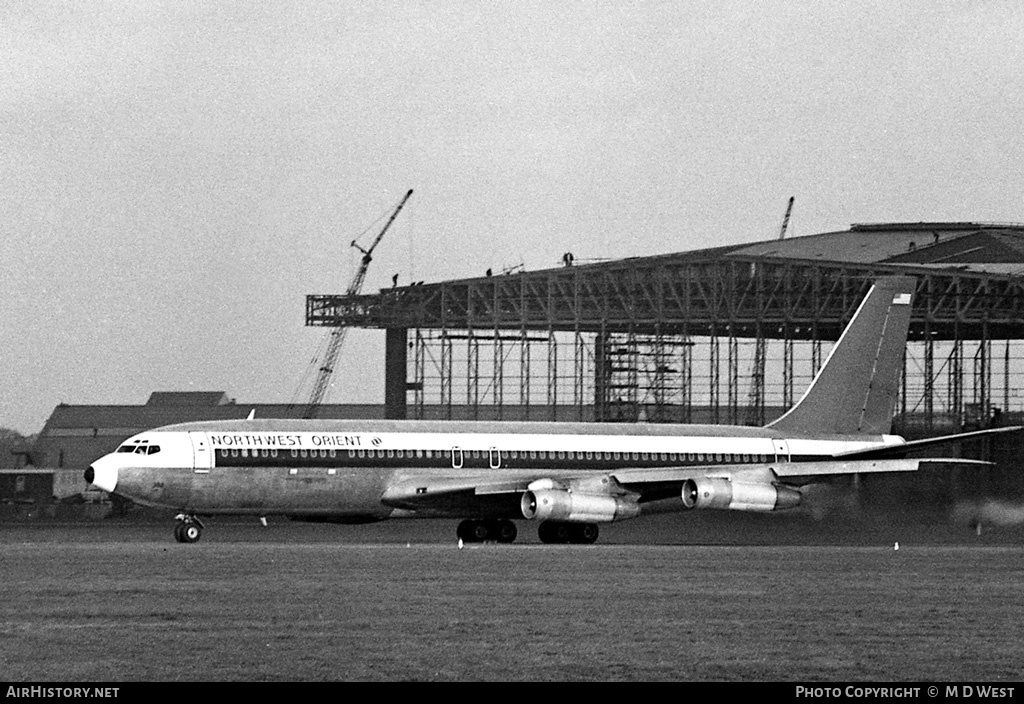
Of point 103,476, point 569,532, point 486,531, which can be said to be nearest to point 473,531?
point 486,531

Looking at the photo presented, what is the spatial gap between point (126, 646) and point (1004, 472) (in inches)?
1868

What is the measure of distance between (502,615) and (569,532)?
91.1 ft

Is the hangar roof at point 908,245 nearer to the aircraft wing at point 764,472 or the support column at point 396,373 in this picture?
the support column at point 396,373

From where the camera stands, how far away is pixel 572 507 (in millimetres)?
53438

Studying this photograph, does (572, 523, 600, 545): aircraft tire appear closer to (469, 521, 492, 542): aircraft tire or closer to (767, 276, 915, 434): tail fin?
(469, 521, 492, 542): aircraft tire

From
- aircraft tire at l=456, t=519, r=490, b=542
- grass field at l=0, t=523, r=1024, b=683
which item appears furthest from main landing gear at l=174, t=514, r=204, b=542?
aircraft tire at l=456, t=519, r=490, b=542

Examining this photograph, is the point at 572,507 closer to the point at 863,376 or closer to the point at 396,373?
the point at 863,376

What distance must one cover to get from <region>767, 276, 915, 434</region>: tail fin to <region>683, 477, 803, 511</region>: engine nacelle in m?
5.16

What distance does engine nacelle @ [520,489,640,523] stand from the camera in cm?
5303

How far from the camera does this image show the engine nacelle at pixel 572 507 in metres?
53.0

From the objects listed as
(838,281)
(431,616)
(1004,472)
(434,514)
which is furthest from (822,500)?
(431,616)

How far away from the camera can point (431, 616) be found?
26.7 meters

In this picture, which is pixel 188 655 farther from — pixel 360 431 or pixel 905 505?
pixel 905 505

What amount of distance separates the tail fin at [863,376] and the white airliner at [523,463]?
1.9 inches
